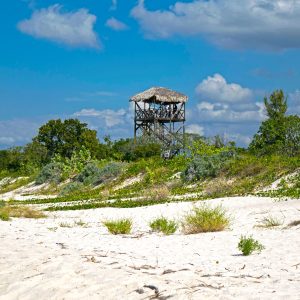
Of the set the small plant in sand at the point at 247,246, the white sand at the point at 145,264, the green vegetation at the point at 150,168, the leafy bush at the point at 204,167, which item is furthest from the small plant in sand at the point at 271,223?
the leafy bush at the point at 204,167

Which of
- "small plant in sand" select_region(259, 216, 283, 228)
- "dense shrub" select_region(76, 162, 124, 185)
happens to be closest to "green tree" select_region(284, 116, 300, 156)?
"dense shrub" select_region(76, 162, 124, 185)

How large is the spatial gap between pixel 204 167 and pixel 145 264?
21.4 meters

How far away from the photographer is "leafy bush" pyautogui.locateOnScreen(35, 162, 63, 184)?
41000mm

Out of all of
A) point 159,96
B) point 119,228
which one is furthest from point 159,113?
point 119,228

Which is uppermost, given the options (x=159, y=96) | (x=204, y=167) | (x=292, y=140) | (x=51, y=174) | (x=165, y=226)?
(x=159, y=96)

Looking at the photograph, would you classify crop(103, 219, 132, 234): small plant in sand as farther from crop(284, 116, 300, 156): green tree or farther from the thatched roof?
the thatched roof

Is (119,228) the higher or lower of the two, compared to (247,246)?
lower

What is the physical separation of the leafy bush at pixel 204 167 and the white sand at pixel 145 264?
14.1 m

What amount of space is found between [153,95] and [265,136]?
694 inches

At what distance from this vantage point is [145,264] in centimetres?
917

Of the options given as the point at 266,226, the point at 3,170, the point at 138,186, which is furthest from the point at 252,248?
the point at 3,170

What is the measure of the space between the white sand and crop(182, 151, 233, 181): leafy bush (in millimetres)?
14095

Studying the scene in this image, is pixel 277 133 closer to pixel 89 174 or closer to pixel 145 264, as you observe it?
pixel 89 174

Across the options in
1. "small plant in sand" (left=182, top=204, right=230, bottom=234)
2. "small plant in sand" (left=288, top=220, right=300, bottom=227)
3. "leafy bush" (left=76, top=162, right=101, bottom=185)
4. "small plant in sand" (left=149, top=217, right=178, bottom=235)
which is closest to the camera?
"small plant in sand" (left=288, top=220, right=300, bottom=227)
